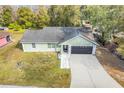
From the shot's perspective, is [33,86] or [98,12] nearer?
[33,86]

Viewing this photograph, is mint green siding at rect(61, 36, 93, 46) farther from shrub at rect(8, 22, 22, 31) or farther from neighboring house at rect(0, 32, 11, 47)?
shrub at rect(8, 22, 22, 31)

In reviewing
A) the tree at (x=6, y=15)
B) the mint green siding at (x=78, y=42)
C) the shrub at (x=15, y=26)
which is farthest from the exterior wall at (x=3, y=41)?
the mint green siding at (x=78, y=42)

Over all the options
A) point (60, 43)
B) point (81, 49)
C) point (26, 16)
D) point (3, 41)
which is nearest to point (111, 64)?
point (81, 49)

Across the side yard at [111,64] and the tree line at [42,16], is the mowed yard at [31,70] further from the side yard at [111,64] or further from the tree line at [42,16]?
the tree line at [42,16]

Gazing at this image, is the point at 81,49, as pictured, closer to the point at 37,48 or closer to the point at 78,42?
the point at 78,42

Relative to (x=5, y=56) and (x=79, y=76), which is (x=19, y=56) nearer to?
(x=5, y=56)
